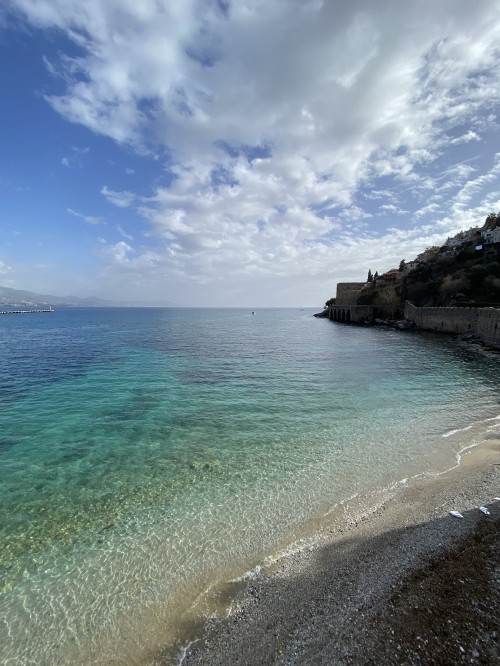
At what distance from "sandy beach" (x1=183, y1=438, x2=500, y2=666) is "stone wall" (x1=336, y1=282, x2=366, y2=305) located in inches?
4058

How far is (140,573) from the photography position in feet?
22.1

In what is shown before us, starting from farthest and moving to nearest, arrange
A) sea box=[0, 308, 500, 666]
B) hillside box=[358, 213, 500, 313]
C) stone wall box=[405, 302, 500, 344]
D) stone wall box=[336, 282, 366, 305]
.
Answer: stone wall box=[336, 282, 366, 305] < hillside box=[358, 213, 500, 313] < stone wall box=[405, 302, 500, 344] < sea box=[0, 308, 500, 666]

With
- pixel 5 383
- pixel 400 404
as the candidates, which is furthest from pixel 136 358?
pixel 400 404

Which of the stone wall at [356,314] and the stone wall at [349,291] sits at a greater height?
the stone wall at [349,291]

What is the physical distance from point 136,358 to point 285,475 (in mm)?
27585

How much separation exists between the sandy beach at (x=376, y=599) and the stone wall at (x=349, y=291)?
338 ft

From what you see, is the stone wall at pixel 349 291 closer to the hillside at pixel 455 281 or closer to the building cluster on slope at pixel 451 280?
the building cluster on slope at pixel 451 280

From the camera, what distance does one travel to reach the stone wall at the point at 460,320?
38.4 meters

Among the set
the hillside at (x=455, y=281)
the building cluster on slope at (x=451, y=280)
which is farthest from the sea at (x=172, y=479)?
the building cluster on slope at (x=451, y=280)

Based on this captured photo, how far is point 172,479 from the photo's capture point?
407 inches

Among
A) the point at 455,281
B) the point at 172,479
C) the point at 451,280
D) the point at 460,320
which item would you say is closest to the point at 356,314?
the point at 451,280

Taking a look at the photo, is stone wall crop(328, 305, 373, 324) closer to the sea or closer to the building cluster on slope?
the building cluster on slope

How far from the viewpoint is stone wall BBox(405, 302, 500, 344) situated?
3844 cm

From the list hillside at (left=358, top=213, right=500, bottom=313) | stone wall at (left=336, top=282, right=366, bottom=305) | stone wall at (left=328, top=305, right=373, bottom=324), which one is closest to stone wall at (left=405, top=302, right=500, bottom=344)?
hillside at (left=358, top=213, right=500, bottom=313)
